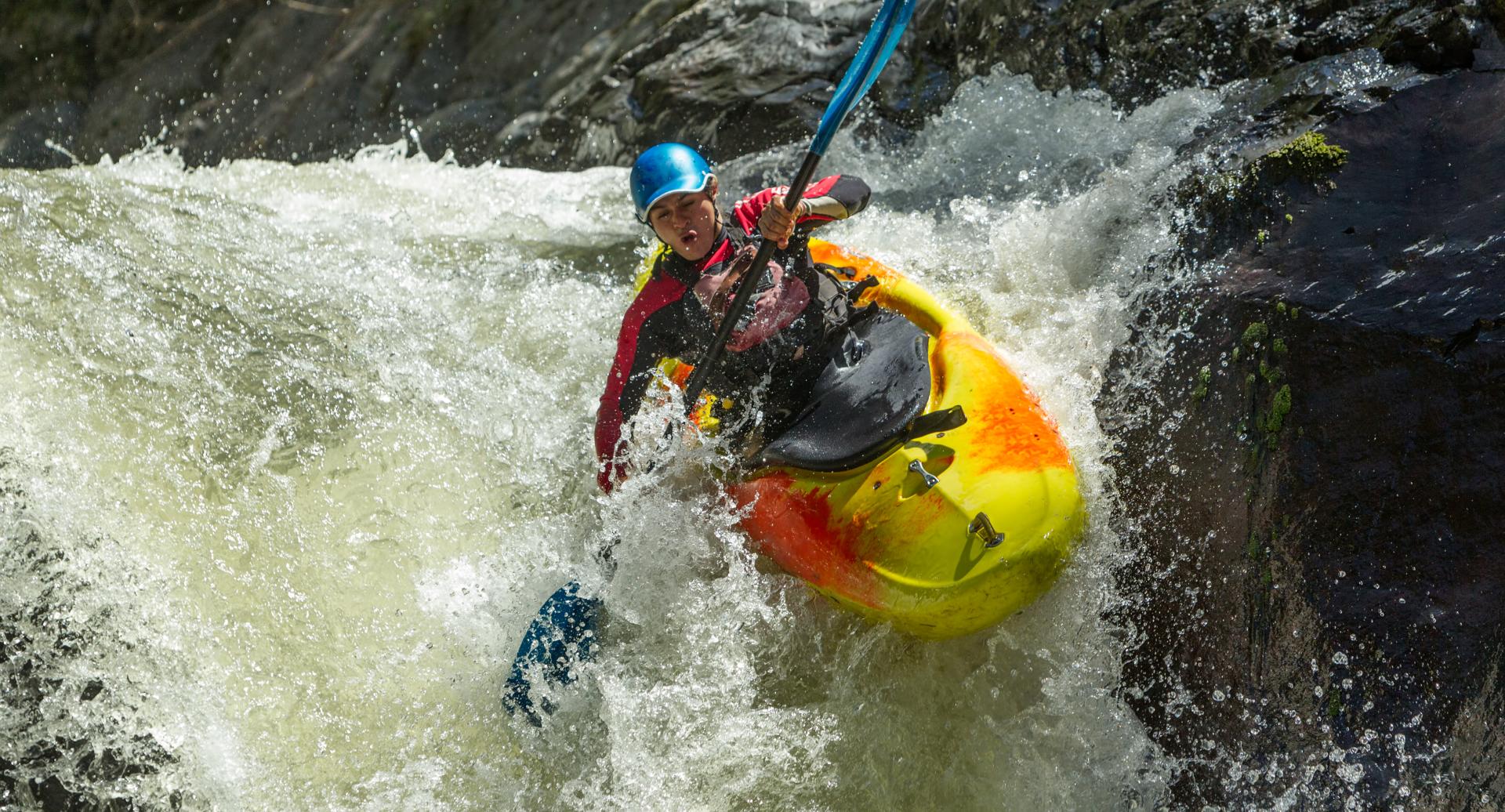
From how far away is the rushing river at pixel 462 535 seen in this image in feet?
9.76

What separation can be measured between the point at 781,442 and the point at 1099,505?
0.89m

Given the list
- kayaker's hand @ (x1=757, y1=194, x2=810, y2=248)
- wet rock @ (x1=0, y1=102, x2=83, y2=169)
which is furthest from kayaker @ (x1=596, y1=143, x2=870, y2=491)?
wet rock @ (x1=0, y1=102, x2=83, y2=169)

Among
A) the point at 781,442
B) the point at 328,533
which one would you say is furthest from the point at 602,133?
the point at 781,442

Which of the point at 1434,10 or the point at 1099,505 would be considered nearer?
the point at 1099,505

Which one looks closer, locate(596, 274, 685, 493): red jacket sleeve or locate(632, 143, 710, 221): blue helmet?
locate(632, 143, 710, 221): blue helmet

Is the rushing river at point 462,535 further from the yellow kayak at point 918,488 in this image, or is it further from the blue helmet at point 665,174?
the blue helmet at point 665,174

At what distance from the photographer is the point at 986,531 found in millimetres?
2662

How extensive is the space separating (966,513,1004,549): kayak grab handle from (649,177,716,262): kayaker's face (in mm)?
1078

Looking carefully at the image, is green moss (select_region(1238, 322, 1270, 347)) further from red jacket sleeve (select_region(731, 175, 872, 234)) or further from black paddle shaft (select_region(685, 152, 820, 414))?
black paddle shaft (select_region(685, 152, 820, 414))

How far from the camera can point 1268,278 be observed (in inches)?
117

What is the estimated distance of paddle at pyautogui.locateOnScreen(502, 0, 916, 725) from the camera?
112 inches

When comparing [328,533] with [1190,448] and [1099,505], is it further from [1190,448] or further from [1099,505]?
[1190,448]

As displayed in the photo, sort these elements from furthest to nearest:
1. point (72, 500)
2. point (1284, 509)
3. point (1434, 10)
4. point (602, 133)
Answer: point (602, 133)
point (72, 500)
point (1434, 10)
point (1284, 509)

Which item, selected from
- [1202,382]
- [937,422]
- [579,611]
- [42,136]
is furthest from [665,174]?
[42,136]
